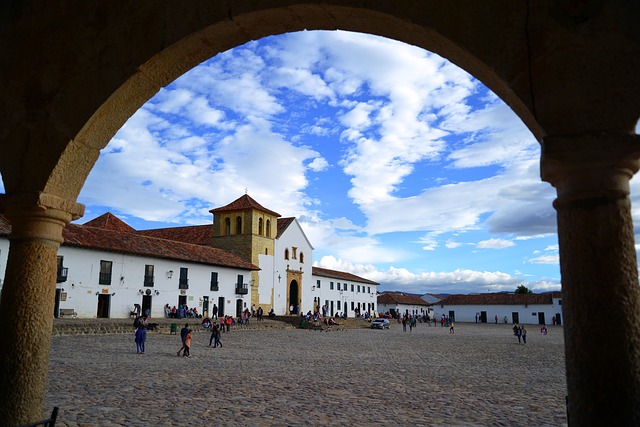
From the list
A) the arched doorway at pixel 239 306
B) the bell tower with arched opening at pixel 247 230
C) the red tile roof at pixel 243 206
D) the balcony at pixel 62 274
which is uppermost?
the red tile roof at pixel 243 206

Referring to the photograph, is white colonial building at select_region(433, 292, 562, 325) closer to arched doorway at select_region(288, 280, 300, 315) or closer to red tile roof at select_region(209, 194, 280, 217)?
arched doorway at select_region(288, 280, 300, 315)

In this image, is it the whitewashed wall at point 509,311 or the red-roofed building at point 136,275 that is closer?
the red-roofed building at point 136,275

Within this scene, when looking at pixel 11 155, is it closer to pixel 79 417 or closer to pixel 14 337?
pixel 14 337

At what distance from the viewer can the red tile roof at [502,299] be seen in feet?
198

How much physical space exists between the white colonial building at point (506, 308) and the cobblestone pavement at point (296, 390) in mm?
50416

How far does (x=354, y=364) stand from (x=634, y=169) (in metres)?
11.3

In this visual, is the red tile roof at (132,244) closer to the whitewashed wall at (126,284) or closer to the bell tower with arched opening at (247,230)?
the whitewashed wall at (126,284)

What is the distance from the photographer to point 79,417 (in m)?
5.92

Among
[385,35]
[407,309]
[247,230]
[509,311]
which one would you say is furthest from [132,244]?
[407,309]

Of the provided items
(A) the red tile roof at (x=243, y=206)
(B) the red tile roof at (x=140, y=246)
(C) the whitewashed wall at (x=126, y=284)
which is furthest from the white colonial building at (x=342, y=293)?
(C) the whitewashed wall at (x=126, y=284)

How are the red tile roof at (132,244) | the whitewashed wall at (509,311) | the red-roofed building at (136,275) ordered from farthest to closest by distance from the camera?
the whitewashed wall at (509,311) → the red tile roof at (132,244) → the red-roofed building at (136,275)

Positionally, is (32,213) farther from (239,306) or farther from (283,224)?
(283,224)

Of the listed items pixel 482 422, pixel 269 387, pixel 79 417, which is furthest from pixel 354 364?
pixel 79 417

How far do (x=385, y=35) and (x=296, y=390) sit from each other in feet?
22.5
